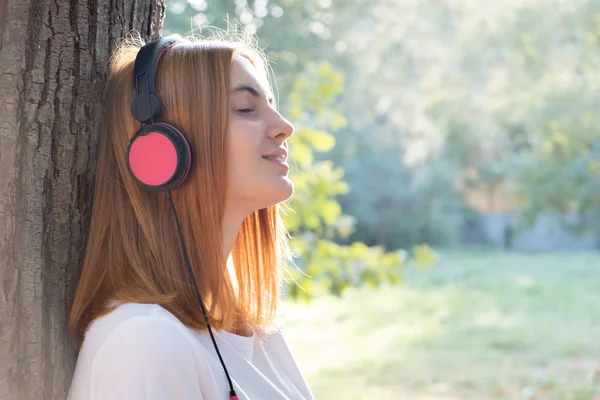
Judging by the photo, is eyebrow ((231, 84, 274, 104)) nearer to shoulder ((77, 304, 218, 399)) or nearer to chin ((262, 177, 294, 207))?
chin ((262, 177, 294, 207))

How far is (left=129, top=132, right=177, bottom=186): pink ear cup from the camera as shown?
1168mm

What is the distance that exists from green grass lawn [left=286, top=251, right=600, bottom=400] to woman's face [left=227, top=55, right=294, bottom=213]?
4996 mm

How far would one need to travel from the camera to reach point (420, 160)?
18.7 m

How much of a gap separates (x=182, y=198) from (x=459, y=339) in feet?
24.4

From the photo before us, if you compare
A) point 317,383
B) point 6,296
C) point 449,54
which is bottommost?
point 317,383

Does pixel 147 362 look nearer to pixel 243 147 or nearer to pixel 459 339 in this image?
pixel 243 147

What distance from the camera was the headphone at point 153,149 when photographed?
1.17 m

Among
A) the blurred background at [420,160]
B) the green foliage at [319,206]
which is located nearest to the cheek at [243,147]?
the blurred background at [420,160]

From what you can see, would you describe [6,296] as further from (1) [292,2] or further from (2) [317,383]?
(2) [317,383]

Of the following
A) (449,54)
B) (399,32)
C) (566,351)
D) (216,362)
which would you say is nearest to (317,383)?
(566,351)

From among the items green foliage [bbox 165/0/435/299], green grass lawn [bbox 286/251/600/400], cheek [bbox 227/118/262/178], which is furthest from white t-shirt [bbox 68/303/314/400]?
green grass lawn [bbox 286/251/600/400]

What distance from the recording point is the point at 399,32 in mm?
6961

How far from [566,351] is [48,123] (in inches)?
279

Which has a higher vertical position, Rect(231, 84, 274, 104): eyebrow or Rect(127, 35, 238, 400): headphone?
Rect(231, 84, 274, 104): eyebrow
